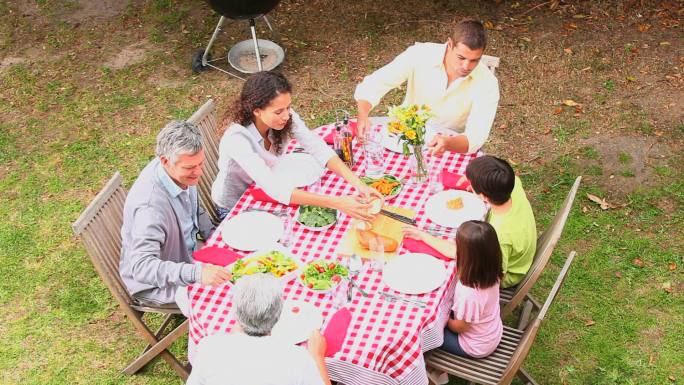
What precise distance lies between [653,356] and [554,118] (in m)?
2.75

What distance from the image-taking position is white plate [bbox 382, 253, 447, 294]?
12.8 ft

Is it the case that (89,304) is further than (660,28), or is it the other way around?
(660,28)

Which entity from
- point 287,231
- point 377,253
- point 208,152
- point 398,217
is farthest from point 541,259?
point 208,152

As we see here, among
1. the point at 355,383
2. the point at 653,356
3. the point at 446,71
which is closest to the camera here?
the point at 355,383

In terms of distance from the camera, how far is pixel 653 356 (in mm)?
4965

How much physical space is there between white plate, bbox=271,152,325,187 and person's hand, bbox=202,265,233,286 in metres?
0.90

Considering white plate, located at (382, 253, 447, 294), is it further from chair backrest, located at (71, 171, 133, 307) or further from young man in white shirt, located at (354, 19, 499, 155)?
chair backrest, located at (71, 171, 133, 307)

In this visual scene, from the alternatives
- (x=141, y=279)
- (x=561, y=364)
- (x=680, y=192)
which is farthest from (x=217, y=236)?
(x=680, y=192)

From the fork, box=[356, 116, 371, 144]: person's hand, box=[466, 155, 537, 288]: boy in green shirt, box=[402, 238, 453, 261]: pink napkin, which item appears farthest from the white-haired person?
box=[356, 116, 371, 144]: person's hand

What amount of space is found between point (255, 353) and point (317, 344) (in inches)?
19.5

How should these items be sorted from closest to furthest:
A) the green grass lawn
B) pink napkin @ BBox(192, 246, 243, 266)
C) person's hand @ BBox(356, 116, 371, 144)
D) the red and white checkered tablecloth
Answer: the red and white checkered tablecloth → pink napkin @ BBox(192, 246, 243, 266) → person's hand @ BBox(356, 116, 371, 144) → the green grass lawn

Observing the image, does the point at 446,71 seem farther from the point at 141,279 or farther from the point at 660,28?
the point at 660,28

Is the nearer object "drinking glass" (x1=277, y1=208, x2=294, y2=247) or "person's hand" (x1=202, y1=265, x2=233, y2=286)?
"person's hand" (x1=202, y1=265, x2=233, y2=286)

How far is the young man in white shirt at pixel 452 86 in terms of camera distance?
4.89 meters
